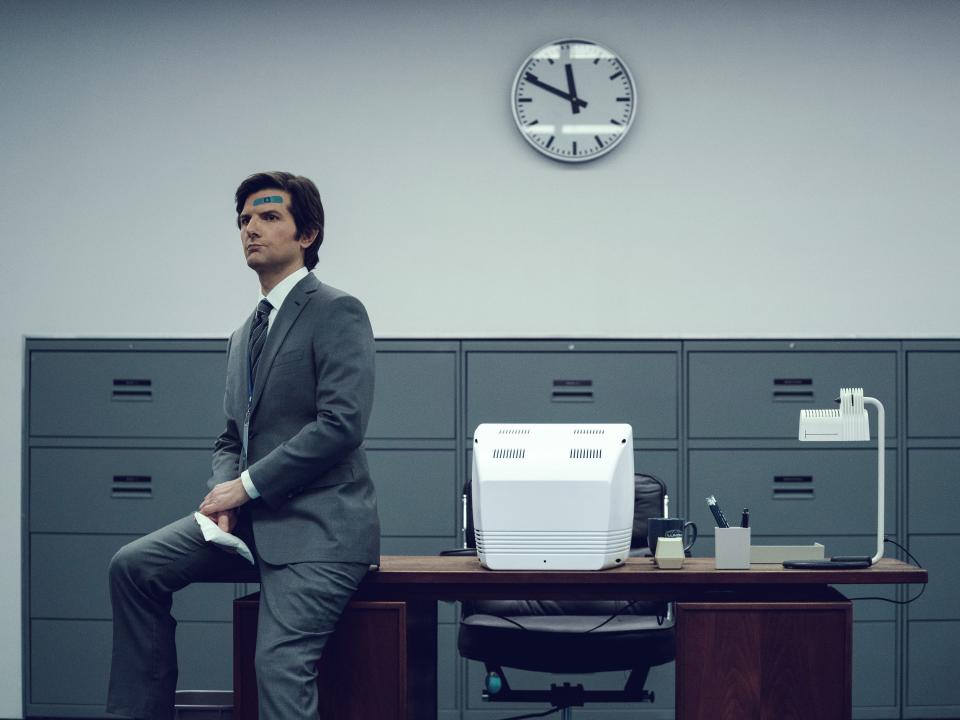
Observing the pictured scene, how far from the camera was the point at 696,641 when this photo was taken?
1943mm

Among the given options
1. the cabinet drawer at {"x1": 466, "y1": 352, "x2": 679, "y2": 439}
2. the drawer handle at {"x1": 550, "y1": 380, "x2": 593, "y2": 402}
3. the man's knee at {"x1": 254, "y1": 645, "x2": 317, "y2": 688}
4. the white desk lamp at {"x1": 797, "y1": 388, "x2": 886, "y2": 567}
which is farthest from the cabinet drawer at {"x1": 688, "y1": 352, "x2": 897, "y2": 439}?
the man's knee at {"x1": 254, "y1": 645, "x2": 317, "y2": 688}

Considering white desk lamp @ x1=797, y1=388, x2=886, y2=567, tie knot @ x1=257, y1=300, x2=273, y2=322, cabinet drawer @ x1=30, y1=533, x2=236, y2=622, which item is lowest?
cabinet drawer @ x1=30, y1=533, x2=236, y2=622

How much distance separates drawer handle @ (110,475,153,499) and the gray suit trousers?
1.47 meters

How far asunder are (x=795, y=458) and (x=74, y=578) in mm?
2568

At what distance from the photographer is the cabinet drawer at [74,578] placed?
333cm

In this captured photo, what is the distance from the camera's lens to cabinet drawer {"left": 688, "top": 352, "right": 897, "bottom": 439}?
10.8ft

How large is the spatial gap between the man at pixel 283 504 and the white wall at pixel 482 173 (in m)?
1.51

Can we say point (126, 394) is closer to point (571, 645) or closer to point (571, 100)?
point (571, 645)

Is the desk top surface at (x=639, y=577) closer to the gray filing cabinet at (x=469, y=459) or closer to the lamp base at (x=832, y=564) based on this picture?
the lamp base at (x=832, y=564)

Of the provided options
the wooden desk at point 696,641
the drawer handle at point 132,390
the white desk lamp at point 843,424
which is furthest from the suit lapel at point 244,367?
the drawer handle at point 132,390

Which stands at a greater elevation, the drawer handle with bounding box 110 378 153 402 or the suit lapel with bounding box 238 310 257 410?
the suit lapel with bounding box 238 310 257 410

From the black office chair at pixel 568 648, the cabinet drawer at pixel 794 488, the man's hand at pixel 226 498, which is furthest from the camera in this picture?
the cabinet drawer at pixel 794 488

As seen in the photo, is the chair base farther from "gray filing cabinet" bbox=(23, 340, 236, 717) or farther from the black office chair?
"gray filing cabinet" bbox=(23, 340, 236, 717)

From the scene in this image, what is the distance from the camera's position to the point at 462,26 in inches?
139
